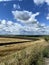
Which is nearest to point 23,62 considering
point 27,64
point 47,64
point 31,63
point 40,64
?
point 27,64

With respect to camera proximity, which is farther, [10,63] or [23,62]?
[23,62]

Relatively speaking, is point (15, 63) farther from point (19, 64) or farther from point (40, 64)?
point (40, 64)

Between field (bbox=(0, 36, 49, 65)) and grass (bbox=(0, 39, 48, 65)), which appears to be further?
field (bbox=(0, 36, 49, 65))

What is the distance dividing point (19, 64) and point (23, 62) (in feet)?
1.63

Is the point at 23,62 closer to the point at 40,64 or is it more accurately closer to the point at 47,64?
the point at 40,64

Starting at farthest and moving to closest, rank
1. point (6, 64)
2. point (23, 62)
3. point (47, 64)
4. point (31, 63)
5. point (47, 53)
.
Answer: point (47, 53), point (47, 64), point (31, 63), point (23, 62), point (6, 64)

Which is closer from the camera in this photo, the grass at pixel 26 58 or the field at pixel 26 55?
the grass at pixel 26 58

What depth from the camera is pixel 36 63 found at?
14836 mm

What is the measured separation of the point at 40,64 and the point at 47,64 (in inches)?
44.0

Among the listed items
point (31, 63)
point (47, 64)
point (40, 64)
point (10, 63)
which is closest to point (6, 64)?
point (10, 63)

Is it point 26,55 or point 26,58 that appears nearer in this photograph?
point 26,58

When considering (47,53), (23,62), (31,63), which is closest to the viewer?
(23,62)

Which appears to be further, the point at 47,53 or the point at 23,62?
the point at 47,53

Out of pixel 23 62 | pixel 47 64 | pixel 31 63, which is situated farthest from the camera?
pixel 47 64
